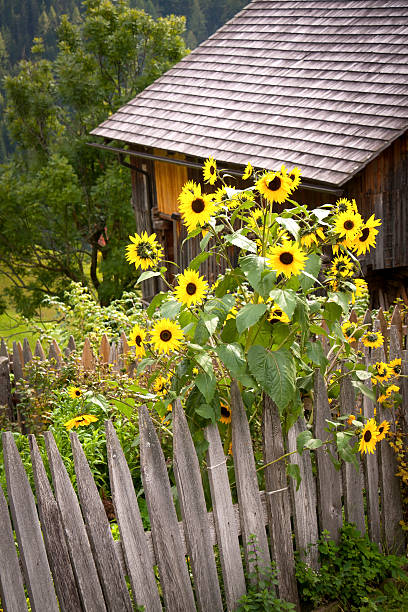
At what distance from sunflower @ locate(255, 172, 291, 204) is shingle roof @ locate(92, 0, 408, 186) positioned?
4679 millimetres

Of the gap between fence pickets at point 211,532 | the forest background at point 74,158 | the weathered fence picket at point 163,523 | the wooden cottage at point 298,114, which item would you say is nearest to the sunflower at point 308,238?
the weathered fence picket at point 163,523

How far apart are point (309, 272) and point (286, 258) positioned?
0.19 metres

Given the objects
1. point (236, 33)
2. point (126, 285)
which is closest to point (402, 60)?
point (236, 33)

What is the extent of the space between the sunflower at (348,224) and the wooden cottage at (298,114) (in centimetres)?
442

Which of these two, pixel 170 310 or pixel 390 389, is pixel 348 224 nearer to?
pixel 170 310

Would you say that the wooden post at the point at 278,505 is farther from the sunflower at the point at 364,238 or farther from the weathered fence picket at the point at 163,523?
the sunflower at the point at 364,238

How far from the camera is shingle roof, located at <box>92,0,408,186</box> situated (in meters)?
8.16

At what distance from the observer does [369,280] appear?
29.6 ft

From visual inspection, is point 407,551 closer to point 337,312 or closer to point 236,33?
point 337,312

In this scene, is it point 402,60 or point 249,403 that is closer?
point 249,403

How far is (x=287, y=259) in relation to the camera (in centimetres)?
277

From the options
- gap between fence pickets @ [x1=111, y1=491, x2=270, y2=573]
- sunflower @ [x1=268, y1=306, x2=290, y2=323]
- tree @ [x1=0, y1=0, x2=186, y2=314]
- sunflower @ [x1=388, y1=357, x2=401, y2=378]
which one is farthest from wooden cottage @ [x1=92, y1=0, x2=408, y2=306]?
tree @ [x1=0, y1=0, x2=186, y2=314]

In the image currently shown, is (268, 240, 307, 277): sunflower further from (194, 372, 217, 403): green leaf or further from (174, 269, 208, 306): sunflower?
(194, 372, 217, 403): green leaf

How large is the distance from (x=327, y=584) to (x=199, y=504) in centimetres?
88
